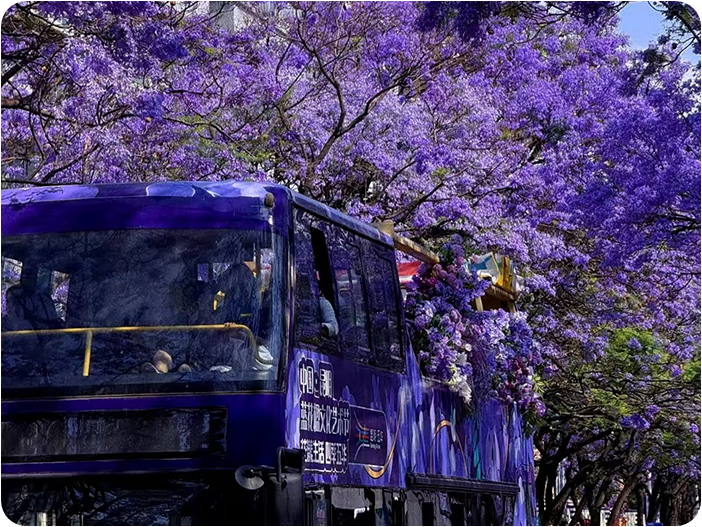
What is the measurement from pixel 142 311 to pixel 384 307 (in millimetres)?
2797

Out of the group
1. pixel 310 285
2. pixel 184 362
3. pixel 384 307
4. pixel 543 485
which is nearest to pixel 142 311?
pixel 184 362

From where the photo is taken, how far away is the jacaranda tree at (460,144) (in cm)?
1347

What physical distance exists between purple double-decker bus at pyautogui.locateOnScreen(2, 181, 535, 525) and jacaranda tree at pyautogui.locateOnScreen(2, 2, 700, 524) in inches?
113

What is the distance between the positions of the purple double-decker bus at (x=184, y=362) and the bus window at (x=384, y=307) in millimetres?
389

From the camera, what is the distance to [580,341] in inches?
967

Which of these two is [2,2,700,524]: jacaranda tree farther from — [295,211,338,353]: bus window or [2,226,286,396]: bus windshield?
[2,226,286,396]: bus windshield

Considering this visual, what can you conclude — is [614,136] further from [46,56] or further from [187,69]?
[187,69]

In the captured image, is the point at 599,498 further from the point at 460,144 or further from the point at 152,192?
the point at 152,192

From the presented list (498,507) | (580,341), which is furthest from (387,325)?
(580,341)

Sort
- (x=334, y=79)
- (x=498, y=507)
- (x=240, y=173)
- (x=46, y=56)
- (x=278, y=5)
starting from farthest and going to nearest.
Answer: (x=278, y=5), (x=334, y=79), (x=240, y=173), (x=46, y=56), (x=498, y=507)

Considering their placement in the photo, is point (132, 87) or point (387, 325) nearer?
point (387, 325)

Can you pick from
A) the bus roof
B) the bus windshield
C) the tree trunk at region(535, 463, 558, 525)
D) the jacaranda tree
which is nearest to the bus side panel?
the bus windshield

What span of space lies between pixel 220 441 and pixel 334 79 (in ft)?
43.7

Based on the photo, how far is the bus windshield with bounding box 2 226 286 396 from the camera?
8266 millimetres
